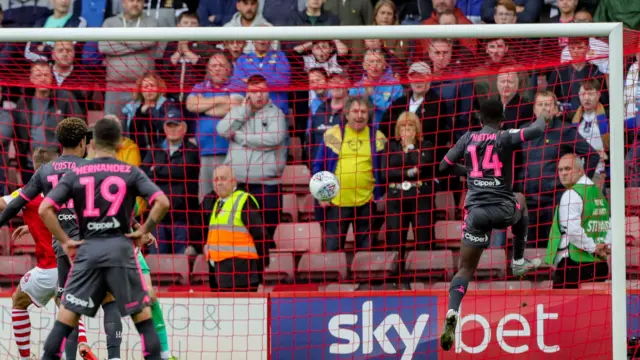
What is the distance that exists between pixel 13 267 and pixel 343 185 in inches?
140

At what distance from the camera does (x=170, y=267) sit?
11414 millimetres

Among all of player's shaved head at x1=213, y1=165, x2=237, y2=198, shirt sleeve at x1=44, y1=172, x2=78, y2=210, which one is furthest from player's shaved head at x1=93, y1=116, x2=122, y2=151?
player's shaved head at x1=213, y1=165, x2=237, y2=198

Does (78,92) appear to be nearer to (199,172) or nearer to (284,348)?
(199,172)

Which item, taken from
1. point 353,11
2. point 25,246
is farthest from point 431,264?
point 25,246

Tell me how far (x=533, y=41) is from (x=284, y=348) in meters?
4.00

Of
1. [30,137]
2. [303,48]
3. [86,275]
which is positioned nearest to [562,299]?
[303,48]

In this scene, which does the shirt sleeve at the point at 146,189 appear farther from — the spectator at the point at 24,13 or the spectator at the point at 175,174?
the spectator at the point at 24,13

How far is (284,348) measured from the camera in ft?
35.0

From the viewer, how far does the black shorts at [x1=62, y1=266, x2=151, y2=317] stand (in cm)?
746

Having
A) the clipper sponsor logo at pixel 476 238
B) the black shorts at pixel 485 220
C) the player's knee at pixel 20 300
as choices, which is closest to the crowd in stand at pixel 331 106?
the black shorts at pixel 485 220

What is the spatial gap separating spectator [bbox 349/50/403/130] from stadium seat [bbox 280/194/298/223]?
3.87 feet

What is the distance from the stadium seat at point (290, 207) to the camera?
11750 mm

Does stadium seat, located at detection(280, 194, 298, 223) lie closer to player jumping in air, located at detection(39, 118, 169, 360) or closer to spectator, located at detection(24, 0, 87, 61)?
spectator, located at detection(24, 0, 87, 61)

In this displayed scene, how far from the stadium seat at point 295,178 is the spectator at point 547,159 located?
2331mm
